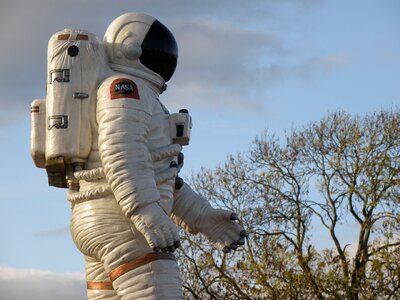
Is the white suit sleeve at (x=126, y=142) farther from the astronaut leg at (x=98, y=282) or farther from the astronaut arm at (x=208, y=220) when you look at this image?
the astronaut arm at (x=208, y=220)

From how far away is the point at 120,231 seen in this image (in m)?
5.93

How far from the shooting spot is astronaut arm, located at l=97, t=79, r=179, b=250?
568cm

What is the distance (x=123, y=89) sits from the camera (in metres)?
6.02

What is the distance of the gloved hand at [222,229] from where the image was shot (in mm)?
6844

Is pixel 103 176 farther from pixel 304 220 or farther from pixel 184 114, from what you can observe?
pixel 304 220

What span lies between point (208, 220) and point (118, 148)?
4.53 feet

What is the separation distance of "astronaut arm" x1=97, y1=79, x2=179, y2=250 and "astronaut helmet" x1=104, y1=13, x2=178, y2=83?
1.51ft

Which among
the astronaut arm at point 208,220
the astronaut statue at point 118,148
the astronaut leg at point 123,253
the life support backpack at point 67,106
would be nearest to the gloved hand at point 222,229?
the astronaut arm at point 208,220

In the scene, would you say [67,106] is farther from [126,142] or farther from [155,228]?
[155,228]

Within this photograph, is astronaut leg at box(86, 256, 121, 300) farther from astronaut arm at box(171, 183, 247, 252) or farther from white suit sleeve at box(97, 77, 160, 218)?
astronaut arm at box(171, 183, 247, 252)

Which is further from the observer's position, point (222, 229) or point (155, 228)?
point (222, 229)

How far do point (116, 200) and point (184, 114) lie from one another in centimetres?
86

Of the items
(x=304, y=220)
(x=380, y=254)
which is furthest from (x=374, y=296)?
(x=304, y=220)

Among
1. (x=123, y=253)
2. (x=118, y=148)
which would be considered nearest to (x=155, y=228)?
(x=123, y=253)
